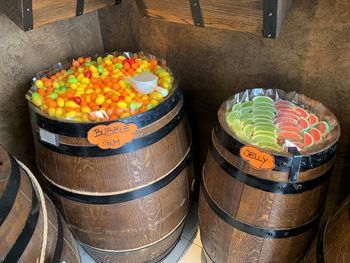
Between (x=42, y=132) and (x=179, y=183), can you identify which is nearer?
(x=42, y=132)

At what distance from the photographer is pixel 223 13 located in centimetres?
132

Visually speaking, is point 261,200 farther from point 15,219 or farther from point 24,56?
point 24,56

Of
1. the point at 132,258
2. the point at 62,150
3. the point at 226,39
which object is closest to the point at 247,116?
the point at 226,39

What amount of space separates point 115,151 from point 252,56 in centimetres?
91

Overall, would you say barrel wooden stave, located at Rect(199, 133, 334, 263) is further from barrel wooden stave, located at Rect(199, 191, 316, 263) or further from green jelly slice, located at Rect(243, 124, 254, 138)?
green jelly slice, located at Rect(243, 124, 254, 138)

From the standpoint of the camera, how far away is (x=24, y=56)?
6.14 ft

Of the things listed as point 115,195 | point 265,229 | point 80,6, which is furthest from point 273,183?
point 80,6

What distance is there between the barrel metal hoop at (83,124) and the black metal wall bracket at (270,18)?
21.4 inches

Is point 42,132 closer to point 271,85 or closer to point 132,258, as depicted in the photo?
point 132,258

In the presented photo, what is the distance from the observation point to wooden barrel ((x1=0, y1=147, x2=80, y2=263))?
984 mm

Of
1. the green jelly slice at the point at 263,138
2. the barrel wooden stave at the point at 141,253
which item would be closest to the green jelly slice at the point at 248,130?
the green jelly slice at the point at 263,138

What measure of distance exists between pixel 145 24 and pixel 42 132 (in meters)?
0.95

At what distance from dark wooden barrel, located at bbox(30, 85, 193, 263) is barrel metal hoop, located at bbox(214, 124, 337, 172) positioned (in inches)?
13.6

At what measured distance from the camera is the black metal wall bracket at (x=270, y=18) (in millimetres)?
1176
